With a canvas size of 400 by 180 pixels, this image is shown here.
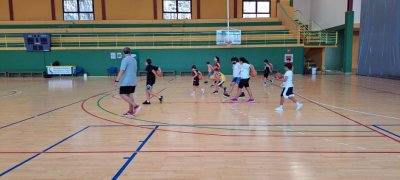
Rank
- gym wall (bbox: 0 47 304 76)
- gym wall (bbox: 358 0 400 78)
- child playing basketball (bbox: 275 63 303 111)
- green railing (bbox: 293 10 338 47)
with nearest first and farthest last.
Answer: child playing basketball (bbox: 275 63 303 111), gym wall (bbox: 358 0 400 78), gym wall (bbox: 0 47 304 76), green railing (bbox: 293 10 338 47)

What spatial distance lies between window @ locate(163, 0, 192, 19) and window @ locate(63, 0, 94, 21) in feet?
24.2

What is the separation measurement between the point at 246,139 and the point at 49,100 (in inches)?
330

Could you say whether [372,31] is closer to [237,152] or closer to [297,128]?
[297,128]

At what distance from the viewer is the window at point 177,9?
3048cm

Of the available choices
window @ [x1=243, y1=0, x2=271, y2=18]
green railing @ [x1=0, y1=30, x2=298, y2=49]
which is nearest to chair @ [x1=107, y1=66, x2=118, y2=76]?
green railing @ [x1=0, y1=30, x2=298, y2=49]

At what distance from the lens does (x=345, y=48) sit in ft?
85.2

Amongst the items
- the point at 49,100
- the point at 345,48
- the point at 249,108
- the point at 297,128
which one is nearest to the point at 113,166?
the point at 297,128

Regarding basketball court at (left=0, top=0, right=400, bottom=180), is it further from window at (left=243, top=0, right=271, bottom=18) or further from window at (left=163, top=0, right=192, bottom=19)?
window at (left=163, top=0, right=192, bottom=19)

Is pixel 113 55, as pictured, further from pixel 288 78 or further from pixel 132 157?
pixel 132 157

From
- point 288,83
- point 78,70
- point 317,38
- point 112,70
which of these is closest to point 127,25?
point 112,70

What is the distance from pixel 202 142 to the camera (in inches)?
212

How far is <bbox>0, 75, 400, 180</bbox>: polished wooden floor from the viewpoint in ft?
13.2

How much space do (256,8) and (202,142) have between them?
2801cm

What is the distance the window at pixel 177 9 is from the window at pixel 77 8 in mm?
7383
